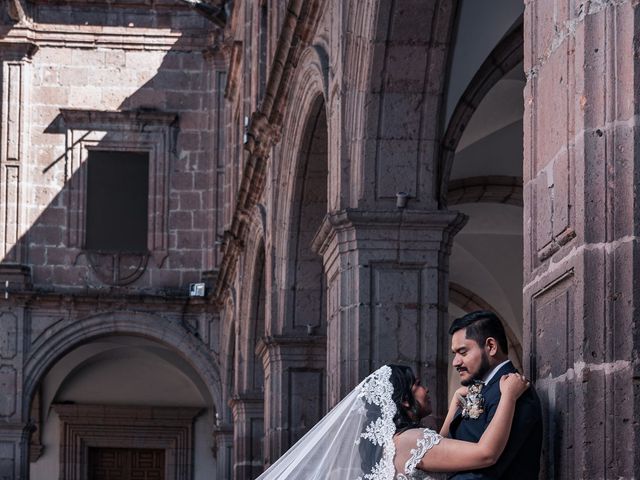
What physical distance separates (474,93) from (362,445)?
5177mm

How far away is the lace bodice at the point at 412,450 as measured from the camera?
5.29 metres

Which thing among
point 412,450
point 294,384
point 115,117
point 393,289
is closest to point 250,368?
point 294,384

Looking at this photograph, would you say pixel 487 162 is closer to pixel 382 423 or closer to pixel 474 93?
pixel 474 93

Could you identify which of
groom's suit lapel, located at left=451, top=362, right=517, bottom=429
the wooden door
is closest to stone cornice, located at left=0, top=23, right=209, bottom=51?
the wooden door

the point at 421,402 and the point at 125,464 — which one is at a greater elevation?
the point at 421,402

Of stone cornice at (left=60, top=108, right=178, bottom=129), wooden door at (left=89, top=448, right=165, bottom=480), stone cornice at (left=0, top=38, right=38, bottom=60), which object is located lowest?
wooden door at (left=89, top=448, right=165, bottom=480)

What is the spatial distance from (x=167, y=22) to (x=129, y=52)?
763 mm

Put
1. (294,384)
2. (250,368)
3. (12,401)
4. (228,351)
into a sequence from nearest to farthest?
1. (294,384)
2. (250,368)
3. (228,351)
4. (12,401)

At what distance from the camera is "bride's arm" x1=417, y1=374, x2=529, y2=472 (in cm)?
500

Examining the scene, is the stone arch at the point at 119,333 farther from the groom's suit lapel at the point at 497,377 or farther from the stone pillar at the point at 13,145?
the groom's suit lapel at the point at 497,377

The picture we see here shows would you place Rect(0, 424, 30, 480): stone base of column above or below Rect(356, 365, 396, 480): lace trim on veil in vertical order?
below

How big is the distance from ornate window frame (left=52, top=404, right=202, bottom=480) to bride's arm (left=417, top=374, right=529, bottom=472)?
23513mm

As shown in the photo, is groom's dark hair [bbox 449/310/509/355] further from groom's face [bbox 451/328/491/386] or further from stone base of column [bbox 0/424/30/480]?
stone base of column [bbox 0/424/30/480]

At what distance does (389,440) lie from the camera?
18.0 ft
